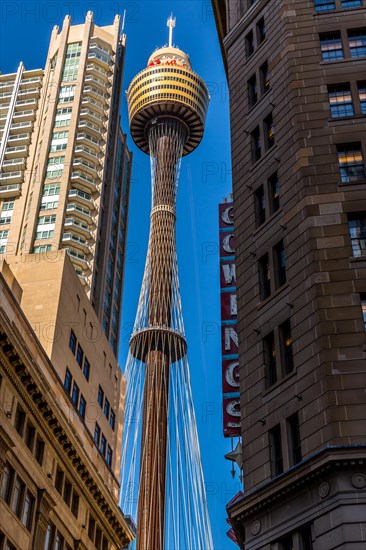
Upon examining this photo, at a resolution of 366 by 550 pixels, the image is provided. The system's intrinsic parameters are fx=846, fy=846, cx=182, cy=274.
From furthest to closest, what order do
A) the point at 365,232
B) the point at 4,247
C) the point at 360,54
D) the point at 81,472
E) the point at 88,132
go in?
the point at 88,132
the point at 4,247
the point at 81,472
the point at 360,54
the point at 365,232

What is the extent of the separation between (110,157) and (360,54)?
3938 inches

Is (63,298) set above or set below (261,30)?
below

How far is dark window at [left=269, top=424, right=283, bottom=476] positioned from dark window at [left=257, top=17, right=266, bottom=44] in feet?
82.2

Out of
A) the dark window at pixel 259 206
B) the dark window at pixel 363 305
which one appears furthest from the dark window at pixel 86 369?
the dark window at pixel 363 305

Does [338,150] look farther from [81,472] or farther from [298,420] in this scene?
[81,472]

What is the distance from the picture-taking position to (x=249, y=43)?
51.9 meters

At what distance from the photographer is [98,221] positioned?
129 m

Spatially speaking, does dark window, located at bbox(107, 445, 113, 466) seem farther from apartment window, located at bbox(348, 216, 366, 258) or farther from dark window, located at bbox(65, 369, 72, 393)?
apartment window, located at bbox(348, 216, 366, 258)

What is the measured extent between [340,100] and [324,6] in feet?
25.2

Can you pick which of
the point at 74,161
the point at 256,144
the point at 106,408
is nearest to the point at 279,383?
the point at 256,144

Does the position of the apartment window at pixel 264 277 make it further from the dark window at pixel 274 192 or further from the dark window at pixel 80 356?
the dark window at pixel 80 356

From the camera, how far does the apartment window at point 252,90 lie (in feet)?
160

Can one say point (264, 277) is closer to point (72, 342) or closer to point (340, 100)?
point (340, 100)

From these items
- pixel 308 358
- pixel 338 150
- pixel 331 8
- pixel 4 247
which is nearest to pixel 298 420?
pixel 308 358
